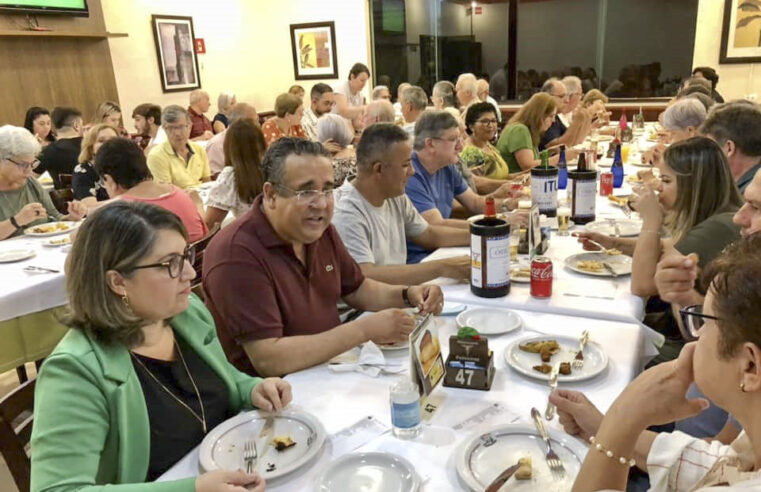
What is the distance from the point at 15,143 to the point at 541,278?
307 cm

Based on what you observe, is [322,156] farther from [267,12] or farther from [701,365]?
[267,12]

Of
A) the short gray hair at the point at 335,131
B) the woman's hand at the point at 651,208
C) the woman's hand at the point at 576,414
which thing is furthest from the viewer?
the short gray hair at the point at 335,131

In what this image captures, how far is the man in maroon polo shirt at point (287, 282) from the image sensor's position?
5.34 ft

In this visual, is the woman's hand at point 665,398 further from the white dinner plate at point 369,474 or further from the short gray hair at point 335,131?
the short gray hair at point 335,131

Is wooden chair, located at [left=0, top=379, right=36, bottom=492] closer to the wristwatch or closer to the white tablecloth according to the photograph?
the white tablecloth

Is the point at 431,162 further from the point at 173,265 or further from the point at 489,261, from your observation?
the point at 173,265

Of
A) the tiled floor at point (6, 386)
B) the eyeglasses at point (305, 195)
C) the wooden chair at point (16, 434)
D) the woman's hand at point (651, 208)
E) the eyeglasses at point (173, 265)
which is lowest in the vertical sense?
the tiled floor at point (6, 386)

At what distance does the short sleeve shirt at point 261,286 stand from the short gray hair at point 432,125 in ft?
4.54

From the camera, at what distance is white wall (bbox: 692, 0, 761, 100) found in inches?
287

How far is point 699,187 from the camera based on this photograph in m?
2.18

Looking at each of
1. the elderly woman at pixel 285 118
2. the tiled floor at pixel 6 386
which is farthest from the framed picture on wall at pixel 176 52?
the tiled floor at pixel 6 386

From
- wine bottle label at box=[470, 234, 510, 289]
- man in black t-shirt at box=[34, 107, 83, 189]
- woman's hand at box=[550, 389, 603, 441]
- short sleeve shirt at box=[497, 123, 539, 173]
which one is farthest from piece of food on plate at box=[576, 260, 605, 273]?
man in black t-shirt at box=[34, 107, 83, 189]

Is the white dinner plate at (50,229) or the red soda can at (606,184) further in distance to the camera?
the red soda can at (606,184)

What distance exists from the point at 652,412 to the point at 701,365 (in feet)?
0.46
